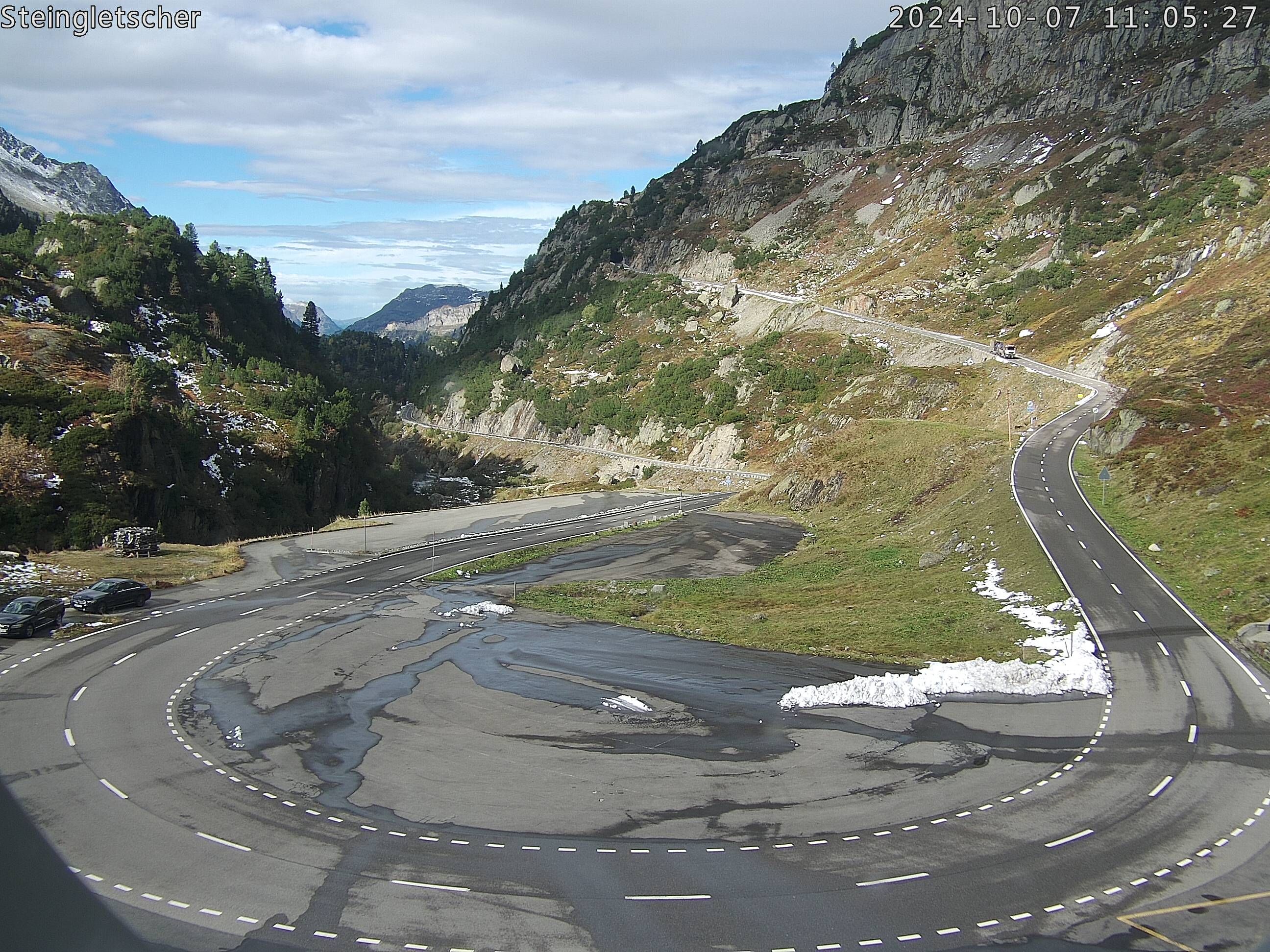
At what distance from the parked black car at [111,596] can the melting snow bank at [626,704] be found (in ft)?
87.4

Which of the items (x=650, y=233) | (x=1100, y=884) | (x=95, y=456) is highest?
(x=650, y=233)

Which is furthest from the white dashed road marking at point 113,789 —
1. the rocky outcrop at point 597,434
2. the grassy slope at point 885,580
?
the rocky outcrop at point 597,434

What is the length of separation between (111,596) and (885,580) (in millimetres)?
37217

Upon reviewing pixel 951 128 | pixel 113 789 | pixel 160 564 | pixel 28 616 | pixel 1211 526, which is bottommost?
pixel 113 789

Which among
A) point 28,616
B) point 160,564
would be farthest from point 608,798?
point 160,564

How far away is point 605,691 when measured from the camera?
28266mm

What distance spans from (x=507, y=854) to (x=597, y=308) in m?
154

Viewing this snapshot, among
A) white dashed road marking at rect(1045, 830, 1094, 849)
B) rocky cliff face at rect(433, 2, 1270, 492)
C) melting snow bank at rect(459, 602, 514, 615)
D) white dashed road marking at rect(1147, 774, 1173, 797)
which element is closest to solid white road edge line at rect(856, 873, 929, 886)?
white dashed road marking at rect(1045, 830, 1094, 849)

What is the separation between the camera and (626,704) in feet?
88.5

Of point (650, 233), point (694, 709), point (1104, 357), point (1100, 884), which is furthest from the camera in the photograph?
point (650, 233)

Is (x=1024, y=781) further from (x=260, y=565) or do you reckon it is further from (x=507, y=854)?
(x=260, y=565)

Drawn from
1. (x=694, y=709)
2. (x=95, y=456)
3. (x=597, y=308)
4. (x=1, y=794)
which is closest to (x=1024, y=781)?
(x=694, y=709)

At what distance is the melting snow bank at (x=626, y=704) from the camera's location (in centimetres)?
2645

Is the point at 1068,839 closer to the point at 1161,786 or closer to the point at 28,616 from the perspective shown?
the point at 1161,786
